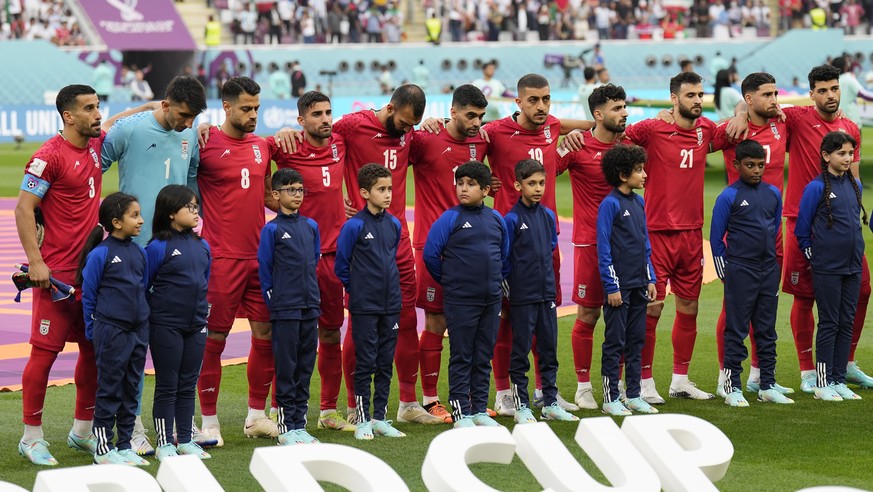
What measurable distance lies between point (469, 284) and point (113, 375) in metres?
2.31

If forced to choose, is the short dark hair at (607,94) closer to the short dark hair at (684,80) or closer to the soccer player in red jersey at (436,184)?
the short dark hair at (684,80)

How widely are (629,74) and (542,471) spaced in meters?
37.6

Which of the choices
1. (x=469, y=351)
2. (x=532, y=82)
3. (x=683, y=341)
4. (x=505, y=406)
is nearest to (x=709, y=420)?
(x=683, y=341)

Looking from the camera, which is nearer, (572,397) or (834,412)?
(834,412)

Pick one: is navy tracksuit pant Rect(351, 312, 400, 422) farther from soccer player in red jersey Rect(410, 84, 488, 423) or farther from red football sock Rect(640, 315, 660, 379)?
red football sock Rect(640, 315, 660, 379)

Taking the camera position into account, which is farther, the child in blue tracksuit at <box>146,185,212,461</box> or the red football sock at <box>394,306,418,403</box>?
the red football sock at <box>394,306,418,403</box>

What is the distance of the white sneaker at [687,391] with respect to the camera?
9.43 m

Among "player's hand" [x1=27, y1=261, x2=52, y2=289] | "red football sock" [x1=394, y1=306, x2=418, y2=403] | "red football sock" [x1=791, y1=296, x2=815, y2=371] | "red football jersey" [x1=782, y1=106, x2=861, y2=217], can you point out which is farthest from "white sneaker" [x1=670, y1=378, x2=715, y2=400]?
"player's hand" [x1=27, y1=261, x2=52, y2=289]

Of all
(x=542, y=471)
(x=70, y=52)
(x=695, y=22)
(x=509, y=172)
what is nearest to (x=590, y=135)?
(x=509, y=172)

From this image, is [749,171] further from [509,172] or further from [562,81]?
[562,81]

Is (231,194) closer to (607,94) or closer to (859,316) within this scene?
(607,94)

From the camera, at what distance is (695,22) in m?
45.5

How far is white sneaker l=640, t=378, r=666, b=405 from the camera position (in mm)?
9266

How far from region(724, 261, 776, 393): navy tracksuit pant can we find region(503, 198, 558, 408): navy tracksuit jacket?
1.35m
